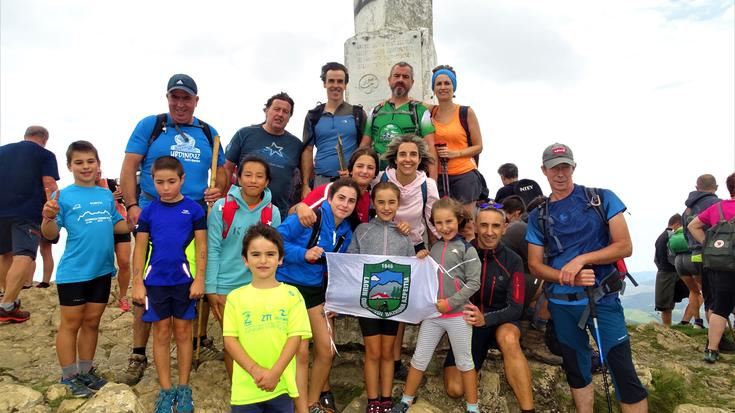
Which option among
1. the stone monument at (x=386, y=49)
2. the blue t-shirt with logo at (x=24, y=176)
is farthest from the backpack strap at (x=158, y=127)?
the stone monument at (x=386, y=49)

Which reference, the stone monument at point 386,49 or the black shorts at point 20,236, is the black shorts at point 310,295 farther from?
the stone monument at point 386,49

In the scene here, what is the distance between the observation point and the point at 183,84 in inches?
200

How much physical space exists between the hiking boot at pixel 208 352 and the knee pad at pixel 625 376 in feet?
14.5

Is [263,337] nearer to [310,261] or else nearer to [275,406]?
[275,406]

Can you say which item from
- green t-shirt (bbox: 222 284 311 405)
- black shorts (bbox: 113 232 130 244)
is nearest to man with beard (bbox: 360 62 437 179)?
green t-shirt (bbox: 222 284 311 405)

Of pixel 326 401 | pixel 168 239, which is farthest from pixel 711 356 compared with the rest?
pixel 168 239

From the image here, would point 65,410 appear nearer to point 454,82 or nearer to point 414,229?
point 414,229

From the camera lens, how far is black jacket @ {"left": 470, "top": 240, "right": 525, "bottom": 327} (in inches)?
190

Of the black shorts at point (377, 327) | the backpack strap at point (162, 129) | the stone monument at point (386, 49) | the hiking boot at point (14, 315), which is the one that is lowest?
the hiking boot at point (14, 315)

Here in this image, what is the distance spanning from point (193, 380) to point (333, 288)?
6.57 ft

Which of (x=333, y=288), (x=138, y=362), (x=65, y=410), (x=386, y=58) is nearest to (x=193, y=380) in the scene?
(x=138, y=362)

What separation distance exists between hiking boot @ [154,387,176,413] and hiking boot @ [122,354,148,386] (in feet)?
3.07

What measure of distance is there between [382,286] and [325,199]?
3.61 feet

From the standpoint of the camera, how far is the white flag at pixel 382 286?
464 cm
